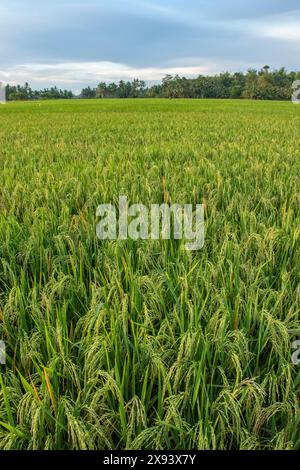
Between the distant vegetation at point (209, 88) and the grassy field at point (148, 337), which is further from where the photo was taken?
the distant vegetation at point (209, 88)

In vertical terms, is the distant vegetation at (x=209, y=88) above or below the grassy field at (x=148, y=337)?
above

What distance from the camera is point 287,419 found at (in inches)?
47.7

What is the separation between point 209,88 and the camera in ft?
288

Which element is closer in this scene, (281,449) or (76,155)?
(281,449)

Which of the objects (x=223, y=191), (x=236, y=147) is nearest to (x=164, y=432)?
(x=223, y=191)

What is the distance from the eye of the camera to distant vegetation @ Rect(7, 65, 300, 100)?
76938 millimetres

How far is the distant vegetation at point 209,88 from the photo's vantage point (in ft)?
252

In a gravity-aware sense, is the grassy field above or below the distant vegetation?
below

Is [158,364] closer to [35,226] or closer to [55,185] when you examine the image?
[35,226]

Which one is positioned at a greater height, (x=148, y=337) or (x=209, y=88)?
(x=209, y=88)

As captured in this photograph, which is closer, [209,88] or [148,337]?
[148,337]

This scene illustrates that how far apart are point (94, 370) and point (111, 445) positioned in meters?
0.23

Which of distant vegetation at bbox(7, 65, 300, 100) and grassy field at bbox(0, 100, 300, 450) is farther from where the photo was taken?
distant vegetation at bbox(7, 65, 300, 100)
